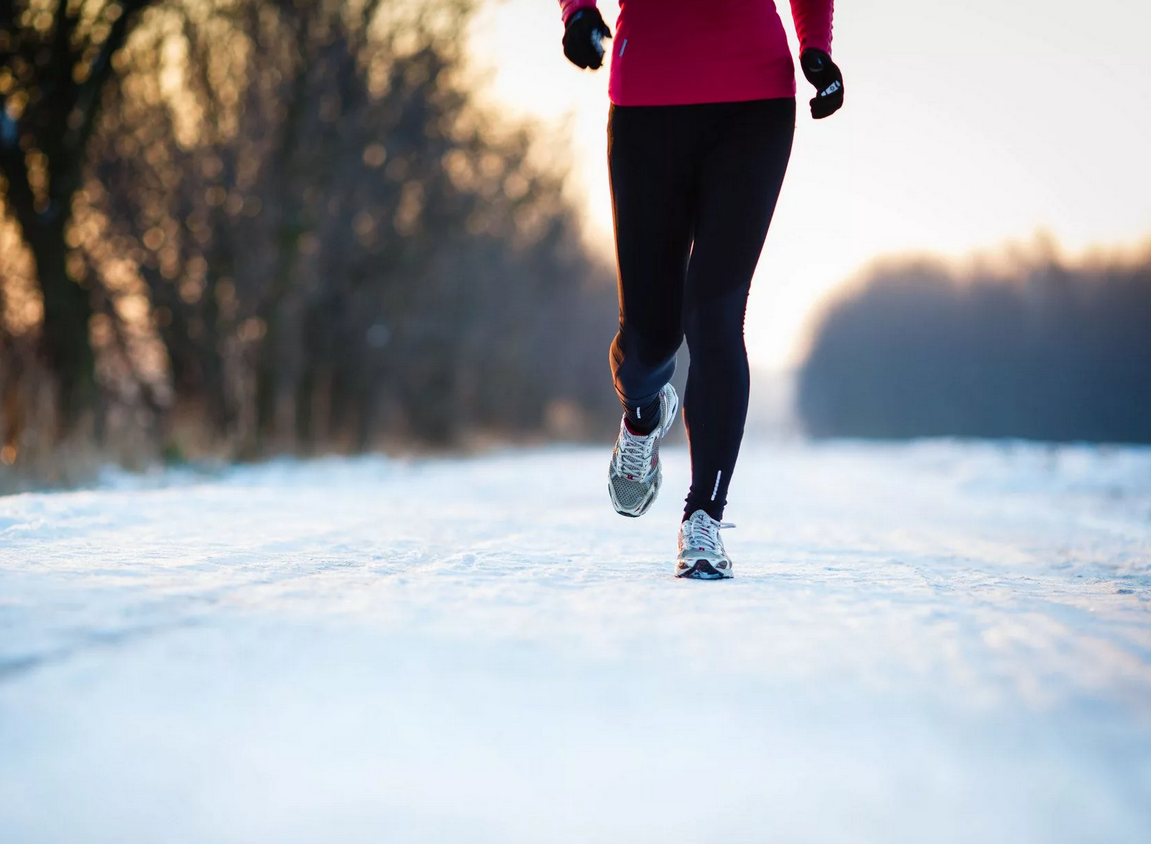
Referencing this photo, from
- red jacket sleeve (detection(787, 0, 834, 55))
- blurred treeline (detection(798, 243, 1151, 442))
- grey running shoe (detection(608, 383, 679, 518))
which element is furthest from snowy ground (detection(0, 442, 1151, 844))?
blurred treeline (detection(798, 243, 1151, 442))

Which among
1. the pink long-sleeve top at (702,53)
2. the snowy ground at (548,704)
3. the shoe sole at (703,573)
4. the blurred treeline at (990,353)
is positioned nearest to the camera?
the snowy ground at (548,704)

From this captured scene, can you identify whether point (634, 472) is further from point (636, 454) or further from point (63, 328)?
point (63, 328)

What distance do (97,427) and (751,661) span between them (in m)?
Result: 8.83

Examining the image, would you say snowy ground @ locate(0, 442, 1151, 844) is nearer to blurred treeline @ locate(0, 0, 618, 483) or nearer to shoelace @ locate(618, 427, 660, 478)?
shoelace @ locate(618, 427, 660, 478)

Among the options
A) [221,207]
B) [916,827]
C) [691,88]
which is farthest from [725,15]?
[221,207]

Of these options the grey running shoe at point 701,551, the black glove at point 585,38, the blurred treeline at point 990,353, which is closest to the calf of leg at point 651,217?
the black glove at point 585,38

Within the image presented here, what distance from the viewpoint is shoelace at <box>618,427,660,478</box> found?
3.13 meters

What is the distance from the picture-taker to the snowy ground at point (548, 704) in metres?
1.09

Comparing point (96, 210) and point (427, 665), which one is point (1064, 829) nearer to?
point (427, 665)

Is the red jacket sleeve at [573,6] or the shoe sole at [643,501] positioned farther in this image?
the shoe sole at [643,501]

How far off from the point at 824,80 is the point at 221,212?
10.7 metres

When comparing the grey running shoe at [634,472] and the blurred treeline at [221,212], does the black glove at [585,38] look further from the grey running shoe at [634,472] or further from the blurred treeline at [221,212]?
the blurred treeline at [221,212]

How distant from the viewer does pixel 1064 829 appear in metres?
1.06

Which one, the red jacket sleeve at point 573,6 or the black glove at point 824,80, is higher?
the red jacket sleeve at point 573,6
